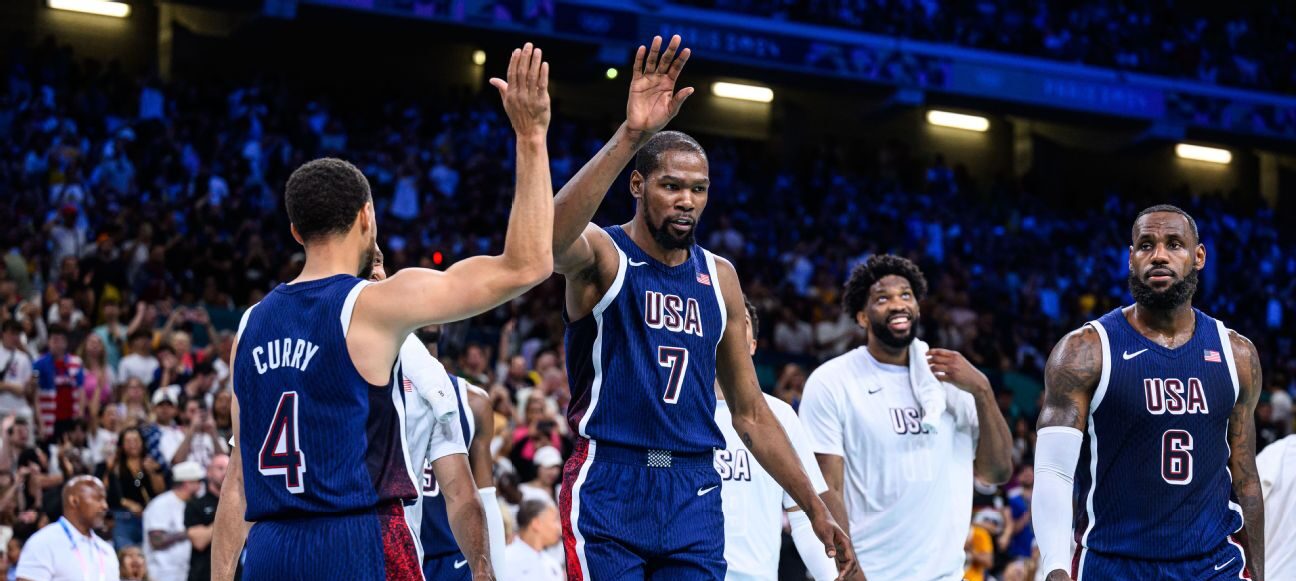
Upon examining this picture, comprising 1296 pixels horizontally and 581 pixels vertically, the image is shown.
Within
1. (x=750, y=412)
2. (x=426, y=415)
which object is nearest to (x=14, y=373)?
(x=426, y=415)

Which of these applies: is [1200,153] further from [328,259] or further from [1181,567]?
[328,259]

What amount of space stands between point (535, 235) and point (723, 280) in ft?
5.75

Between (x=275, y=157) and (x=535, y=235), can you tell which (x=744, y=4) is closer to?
(x=275, y=157)

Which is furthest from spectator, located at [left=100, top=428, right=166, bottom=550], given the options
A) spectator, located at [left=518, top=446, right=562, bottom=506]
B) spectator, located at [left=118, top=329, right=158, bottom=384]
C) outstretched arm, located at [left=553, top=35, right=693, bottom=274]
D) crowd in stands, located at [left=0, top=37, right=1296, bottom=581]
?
outstretched arm, located at [left=553, top=35, right=693, bottom=274]

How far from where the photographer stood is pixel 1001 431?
25.8ft

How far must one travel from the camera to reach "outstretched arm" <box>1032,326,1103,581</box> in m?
6.08

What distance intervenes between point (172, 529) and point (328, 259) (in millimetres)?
7708

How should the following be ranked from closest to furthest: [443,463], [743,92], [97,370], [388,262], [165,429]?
[443,463]
[165,429]
[97,370]
[388,262]
[743,92]

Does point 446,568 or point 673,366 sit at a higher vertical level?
point 673,366

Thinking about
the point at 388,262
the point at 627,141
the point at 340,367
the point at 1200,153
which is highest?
the point at 1200,153

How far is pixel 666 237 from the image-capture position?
573cm

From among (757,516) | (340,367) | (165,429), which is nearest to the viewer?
(340,367)

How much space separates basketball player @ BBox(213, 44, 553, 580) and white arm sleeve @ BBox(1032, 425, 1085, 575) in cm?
269

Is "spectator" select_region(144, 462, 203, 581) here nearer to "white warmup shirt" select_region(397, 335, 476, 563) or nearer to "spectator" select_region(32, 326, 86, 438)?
"spectator" select_region(32, 326, 86, 438)
